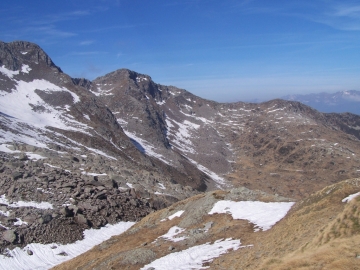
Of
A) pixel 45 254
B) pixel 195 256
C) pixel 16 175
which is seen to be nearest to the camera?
pixel 195 256

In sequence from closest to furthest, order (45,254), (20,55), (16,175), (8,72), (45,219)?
(45,254)
(45,219)
(16,175)
(8,72)
(20,55)

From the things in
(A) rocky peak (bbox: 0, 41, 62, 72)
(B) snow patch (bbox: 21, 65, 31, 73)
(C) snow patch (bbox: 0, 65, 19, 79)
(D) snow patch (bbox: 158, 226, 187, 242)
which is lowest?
(D) snow patch (bbox: 158, 226, 187, 242)

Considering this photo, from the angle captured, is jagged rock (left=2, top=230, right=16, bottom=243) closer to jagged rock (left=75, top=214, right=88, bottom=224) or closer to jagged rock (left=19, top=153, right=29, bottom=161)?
jagged rock (left=75, top=214, right=88, bottom=224)

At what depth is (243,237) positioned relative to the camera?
2714 cm

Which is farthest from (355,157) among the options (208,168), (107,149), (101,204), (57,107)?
(101,204)

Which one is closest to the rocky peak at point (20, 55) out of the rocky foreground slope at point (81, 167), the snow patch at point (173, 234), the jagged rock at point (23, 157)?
the rocky foreground slope at point (81, 167)

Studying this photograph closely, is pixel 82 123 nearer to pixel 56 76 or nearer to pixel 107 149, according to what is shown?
pixel 107 149

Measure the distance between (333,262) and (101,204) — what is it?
41.6m

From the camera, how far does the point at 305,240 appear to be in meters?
20.9

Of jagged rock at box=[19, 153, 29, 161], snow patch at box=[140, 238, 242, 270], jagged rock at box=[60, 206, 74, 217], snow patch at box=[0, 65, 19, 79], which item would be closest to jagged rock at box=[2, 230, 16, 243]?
jagged rock at box=[60, 206, 74, 217]

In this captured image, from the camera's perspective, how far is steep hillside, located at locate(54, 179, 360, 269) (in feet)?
57.4

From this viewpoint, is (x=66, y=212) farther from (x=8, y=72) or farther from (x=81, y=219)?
(x=8, y=72)

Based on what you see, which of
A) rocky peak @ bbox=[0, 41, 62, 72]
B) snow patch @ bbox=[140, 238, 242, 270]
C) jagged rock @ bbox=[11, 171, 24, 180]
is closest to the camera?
snow patch @ bbox=[140, 238, 242, 270]

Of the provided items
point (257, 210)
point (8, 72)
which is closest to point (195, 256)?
point (257, 210)
